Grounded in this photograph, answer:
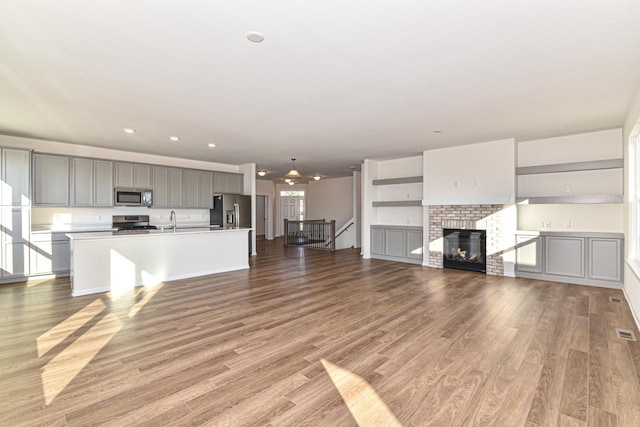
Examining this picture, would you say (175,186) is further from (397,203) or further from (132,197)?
(397,203)

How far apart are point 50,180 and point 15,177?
57cm

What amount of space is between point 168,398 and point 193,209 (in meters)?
6.88

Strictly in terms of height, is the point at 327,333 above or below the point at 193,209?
below

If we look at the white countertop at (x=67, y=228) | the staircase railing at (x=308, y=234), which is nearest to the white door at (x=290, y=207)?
the staircase railing at (x=308, y=234)

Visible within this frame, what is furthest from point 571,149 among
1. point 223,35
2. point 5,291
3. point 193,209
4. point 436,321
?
point 5,291

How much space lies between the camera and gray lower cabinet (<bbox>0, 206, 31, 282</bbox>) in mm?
5254

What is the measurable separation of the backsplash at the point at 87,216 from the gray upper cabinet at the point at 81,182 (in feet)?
1.41

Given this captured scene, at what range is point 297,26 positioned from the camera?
2334 mm

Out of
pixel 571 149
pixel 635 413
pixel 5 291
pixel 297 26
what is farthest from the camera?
pixel 571 149

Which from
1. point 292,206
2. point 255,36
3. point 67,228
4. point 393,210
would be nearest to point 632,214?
point 393,210

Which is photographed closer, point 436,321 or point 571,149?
point 436,321

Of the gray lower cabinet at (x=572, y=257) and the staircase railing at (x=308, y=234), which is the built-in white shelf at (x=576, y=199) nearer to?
the gray lower cabinet at (x=572, y=257)

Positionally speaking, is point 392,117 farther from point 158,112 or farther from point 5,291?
point 5,291

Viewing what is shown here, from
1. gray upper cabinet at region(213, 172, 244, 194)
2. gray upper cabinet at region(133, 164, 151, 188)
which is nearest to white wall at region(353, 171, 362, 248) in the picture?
gray upper cabinet at region(213, 172, 244, 194)
